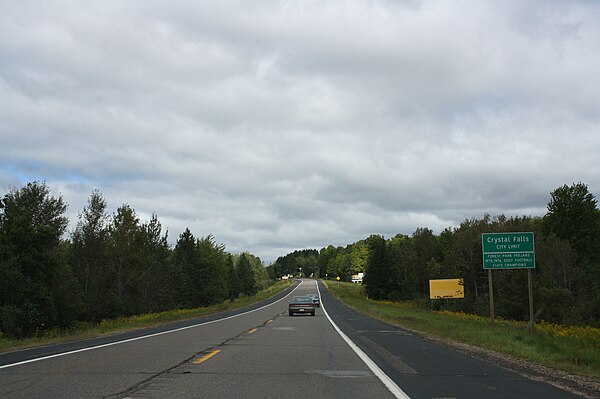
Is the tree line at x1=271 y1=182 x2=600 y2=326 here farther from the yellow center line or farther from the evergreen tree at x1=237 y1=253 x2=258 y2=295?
the yellow center line

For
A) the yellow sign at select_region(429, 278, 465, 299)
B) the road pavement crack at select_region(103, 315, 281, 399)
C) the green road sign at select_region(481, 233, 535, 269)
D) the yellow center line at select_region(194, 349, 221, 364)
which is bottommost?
the yellow center line at select_region(194, 349, 221, 364)

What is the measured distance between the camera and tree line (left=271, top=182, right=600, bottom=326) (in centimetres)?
6044

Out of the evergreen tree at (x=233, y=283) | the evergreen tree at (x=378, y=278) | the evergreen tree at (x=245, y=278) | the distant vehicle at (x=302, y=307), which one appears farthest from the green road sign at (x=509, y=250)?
the evergreen tree at (x=245, y=278)

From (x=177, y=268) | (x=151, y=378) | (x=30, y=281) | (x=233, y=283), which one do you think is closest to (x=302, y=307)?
(x=30, y=281)

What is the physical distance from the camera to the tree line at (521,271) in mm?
60438

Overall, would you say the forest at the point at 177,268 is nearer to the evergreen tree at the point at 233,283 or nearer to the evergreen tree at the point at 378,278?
the evergreen tree at the point at 378,278

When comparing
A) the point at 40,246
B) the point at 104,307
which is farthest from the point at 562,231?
the point at 40,246

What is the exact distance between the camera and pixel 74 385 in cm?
953

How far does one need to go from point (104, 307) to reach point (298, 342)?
135 ft

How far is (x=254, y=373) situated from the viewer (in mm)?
11305

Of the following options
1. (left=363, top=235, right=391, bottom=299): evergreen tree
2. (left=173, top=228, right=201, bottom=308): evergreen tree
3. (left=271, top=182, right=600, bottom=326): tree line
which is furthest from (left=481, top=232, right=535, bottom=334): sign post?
(left=363, top=235, right=391, bottom=299): evergreen tree

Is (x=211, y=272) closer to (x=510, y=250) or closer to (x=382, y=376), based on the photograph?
(x=510, y=250)

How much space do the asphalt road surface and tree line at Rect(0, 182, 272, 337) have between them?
66.4ft

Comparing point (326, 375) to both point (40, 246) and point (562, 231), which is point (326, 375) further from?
point (562, 231)
